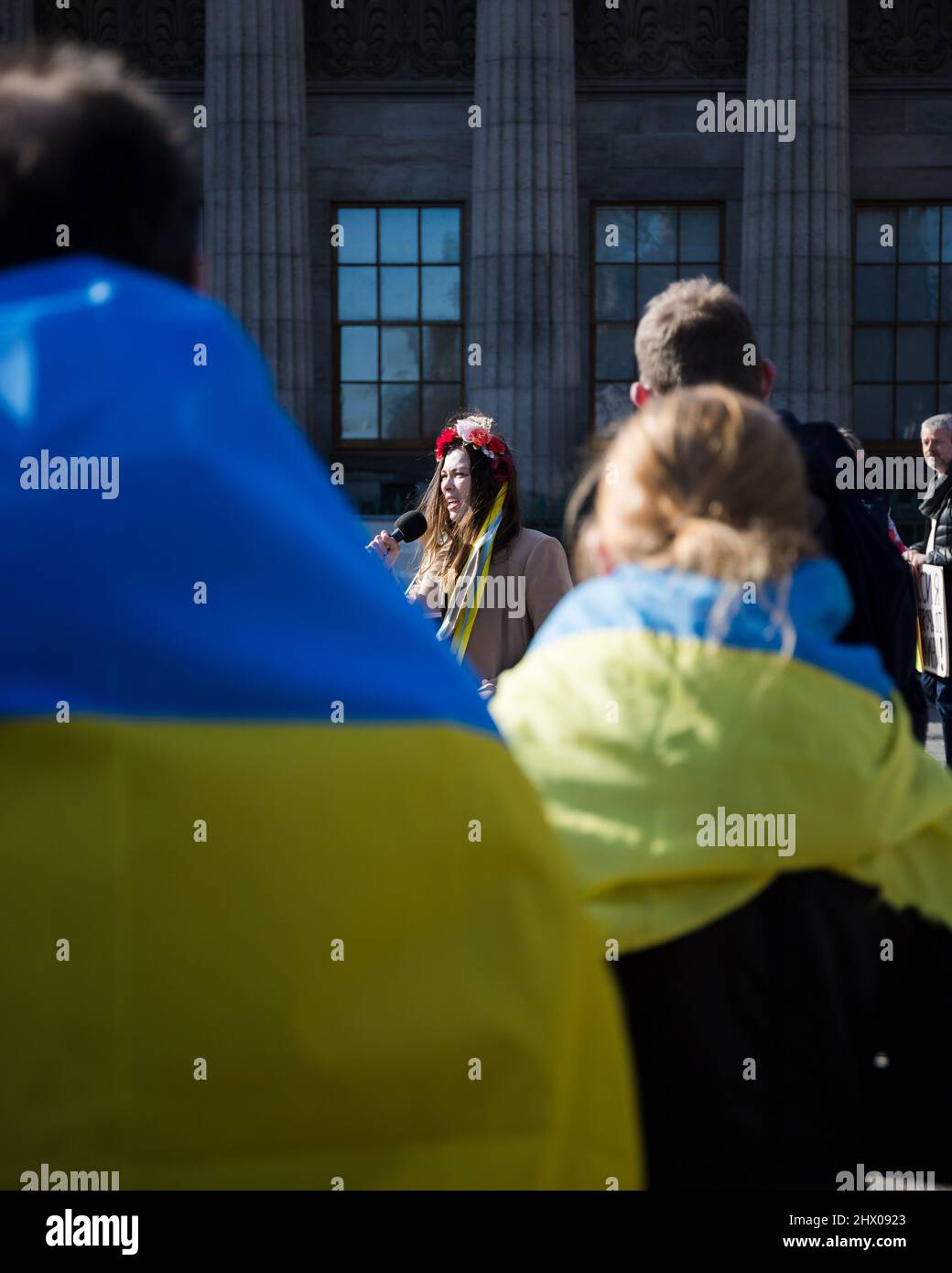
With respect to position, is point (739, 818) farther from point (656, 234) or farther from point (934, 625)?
point (656, 234)

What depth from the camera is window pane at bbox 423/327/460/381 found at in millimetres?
19078

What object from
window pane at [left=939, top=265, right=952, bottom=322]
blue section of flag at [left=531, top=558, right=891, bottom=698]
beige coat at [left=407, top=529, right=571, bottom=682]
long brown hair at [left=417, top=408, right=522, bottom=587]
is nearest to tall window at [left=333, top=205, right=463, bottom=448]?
window pane at [left=939, top=265, right=952, bottom=322]

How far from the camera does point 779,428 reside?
87.6 inches

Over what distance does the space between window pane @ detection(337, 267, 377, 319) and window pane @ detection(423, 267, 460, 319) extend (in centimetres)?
62

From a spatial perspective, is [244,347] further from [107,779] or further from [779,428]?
[779,428]

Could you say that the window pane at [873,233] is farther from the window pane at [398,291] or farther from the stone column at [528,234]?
the window pane at [398,291]

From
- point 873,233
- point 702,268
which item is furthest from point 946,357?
point 702,268

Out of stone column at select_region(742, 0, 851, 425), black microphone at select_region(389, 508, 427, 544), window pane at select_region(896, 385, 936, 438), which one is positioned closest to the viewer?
black microphone at select_region(389, 508, 427, 544)

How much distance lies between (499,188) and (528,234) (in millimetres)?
620

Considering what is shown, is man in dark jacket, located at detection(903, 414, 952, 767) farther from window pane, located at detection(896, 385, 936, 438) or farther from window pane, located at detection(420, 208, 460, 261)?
window pane, located at detection(420, 208, 460, 261)

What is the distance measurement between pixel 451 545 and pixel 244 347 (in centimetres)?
512

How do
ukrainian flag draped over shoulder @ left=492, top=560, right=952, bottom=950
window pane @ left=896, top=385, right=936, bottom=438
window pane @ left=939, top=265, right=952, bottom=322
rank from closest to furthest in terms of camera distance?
ukrainian flag draped over shoulder @ left=492, top=560, right=952, bottom=950, window pane @ left=939, top=265, right=952, bottom=322, window pane @ left=896, top=385, right=936, bottom=438

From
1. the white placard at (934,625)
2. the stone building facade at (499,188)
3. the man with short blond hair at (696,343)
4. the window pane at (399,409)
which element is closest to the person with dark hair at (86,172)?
the man with short blond hair at (696,343)

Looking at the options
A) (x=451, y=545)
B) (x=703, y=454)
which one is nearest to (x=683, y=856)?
(x=703, y=454)
